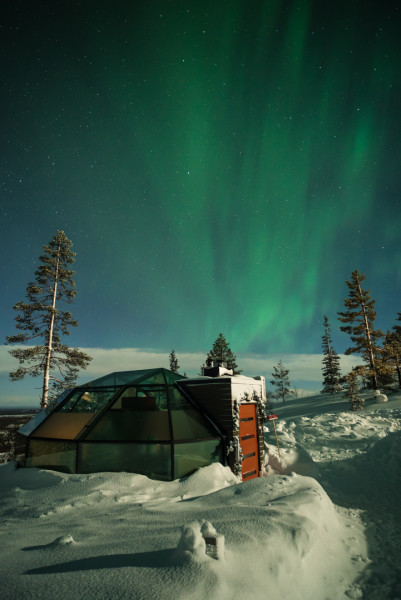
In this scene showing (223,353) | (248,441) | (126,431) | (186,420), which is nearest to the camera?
(126,431)

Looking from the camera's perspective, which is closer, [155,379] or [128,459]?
[128,459]

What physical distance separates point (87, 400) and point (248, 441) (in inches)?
206

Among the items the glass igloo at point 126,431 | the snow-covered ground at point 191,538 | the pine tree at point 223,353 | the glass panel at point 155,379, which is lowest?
the snow-covered ground at point 191,538

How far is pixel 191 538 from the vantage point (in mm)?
2842

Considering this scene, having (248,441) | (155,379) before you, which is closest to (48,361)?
(155,379)

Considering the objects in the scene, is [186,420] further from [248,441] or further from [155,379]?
[248,441]

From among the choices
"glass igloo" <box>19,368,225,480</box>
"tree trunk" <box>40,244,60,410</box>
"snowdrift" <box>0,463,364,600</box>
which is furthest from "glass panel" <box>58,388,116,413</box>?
"tree trunk" <box>40,244,60,410</box>

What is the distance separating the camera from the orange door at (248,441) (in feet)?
29.5

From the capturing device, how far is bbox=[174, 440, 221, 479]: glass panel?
6.63m

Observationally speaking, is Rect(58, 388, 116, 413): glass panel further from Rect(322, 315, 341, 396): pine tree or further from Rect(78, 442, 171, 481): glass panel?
Rect(322, 315, 341, 396): pine tree

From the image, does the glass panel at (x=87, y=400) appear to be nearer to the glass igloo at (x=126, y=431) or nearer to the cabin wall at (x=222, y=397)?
the glass igloo at (x=126, y=431)

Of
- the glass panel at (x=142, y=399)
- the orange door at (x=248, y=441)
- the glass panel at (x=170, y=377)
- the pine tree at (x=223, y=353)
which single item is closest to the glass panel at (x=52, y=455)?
the glass panel at (x=142, y=399)

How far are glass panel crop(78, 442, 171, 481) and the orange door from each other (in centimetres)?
321

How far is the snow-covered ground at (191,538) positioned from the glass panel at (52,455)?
0.42 meters
